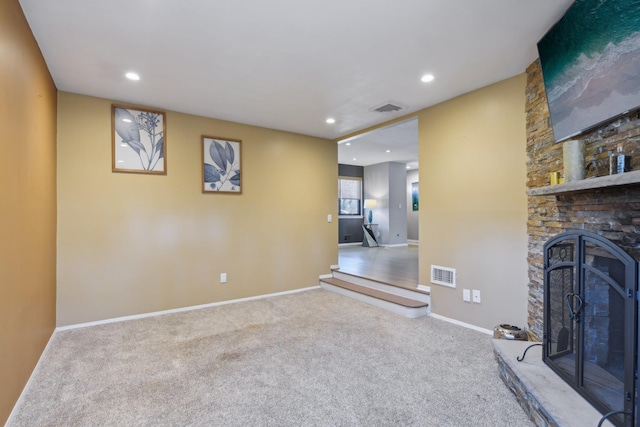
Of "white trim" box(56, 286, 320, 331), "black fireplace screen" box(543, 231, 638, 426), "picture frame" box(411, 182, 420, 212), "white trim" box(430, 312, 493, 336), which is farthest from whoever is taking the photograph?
"picture frame" box(411, 182, 420, 212)

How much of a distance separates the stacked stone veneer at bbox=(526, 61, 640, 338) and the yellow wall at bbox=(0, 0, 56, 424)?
356 cm

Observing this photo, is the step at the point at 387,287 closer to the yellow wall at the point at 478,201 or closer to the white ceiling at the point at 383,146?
the yellow wall at the point at 478,201

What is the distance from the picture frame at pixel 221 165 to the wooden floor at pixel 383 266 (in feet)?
7.96

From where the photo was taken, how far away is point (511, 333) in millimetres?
2705

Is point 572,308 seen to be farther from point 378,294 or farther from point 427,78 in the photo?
point 378,294

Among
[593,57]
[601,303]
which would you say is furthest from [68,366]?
[593,57]

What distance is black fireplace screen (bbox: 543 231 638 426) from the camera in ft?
4.63

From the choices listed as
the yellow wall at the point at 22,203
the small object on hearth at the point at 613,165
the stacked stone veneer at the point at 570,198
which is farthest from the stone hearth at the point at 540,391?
the yellow wall at the point at 22,203

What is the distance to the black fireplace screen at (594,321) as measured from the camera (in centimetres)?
141

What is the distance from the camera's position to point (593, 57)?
186 cm

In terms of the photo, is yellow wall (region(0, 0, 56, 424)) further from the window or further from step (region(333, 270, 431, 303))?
the window

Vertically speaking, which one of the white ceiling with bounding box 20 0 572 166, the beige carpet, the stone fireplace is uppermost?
the white ceiling with bounding box 20 0 572 166

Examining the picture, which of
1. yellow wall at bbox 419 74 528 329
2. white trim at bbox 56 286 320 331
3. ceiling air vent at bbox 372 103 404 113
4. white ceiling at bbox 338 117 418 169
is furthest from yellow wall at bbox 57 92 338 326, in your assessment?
yellow wall at bbox 419 74 528 329

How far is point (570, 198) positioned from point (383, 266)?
3.78 meters
